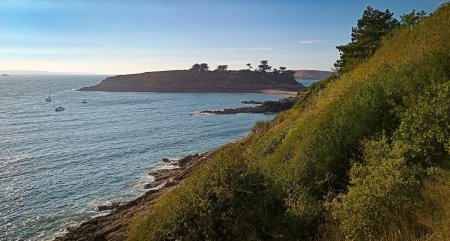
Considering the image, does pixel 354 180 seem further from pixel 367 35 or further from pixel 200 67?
pixel 200 67

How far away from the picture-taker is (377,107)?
12516mm

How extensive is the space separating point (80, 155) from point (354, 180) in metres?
42.1

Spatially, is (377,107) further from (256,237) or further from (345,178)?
(256,237)

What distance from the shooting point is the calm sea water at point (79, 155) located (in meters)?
27.7

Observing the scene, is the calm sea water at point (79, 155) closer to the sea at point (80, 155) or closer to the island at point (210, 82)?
the sea at point (80, 155)

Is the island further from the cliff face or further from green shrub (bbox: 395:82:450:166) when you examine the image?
green shrub (bbox: 395:82:450:166)

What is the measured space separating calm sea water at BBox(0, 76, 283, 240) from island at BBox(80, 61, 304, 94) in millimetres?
84379

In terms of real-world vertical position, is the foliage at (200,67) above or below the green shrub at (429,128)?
above

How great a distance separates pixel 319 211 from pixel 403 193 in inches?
96.4

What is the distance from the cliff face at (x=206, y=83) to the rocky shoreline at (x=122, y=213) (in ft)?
421

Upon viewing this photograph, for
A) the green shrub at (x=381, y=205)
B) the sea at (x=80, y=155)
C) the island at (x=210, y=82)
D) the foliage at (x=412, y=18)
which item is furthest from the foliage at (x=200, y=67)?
the green shrub at (x=381, y=205)

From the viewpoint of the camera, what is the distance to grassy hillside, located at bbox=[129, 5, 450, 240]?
7.51 metres

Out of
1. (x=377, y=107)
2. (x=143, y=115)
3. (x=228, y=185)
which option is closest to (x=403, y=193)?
(x=228, y=185)

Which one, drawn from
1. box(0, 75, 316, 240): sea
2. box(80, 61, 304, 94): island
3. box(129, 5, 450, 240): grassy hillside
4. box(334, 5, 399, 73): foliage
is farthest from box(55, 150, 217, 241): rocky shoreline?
box(80, 61, 304, 94): island
